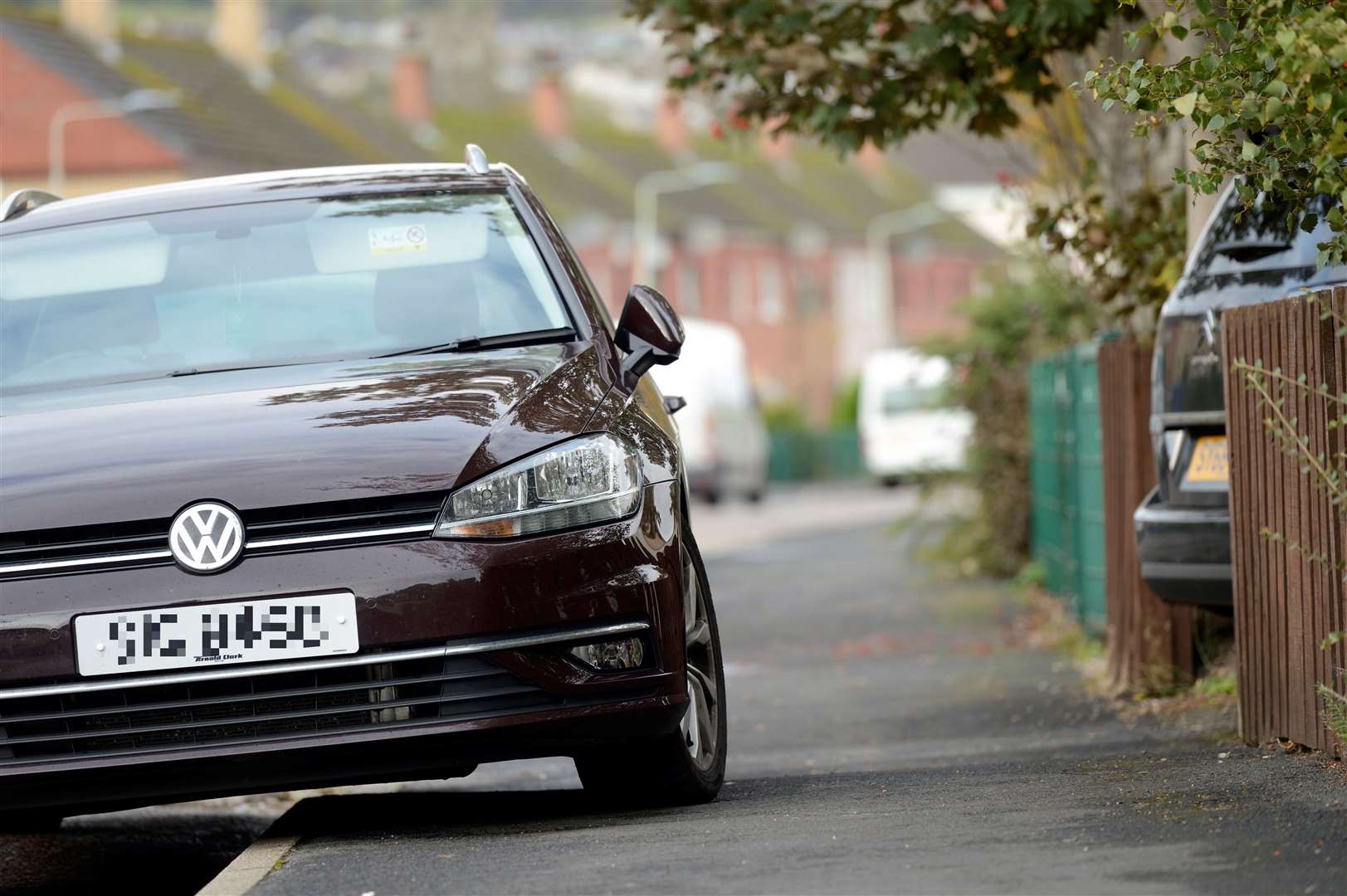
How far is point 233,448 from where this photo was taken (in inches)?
206

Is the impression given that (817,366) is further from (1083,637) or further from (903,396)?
(1083,637)

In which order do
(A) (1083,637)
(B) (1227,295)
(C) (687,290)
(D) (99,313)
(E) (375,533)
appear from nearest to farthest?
(E) (375,533) → (D) (99,313) → (B) (1227,295) → (A) (1083,637) → (C) (687,290)

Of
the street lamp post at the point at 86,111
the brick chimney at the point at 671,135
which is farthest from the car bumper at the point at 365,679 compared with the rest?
the brick chimney at the point at 671,135

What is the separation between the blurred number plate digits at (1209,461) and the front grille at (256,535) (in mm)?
2884

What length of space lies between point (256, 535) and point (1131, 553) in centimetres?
480

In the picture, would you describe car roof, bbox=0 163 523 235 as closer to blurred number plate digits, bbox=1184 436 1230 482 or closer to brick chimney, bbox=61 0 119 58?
Result: blurred number plate digits, bbox=1184 436 1230 482

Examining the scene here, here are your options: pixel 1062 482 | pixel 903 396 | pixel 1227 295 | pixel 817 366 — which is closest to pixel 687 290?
pixel 817 366

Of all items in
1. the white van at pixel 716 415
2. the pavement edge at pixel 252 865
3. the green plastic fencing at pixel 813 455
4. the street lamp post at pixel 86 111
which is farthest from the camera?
the green plastic fencing at pixel 813 455

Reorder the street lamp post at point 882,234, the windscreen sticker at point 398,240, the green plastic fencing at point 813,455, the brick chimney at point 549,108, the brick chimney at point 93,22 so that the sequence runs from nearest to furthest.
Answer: the windscreen sticker at point 398,240, the brick chimney at point 93,22, the green plastic fencing at point 813,455, the brick chimney at point 549,108, the street lamp post at point 882,234

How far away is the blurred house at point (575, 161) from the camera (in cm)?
4947

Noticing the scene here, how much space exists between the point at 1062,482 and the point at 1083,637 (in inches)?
62.3

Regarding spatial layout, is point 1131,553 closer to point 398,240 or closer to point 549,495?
point 398,240

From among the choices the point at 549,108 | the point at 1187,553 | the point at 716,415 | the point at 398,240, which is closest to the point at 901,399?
the point at 716,415

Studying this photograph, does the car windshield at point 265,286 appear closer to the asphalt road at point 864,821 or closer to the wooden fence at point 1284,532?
the asphalt road at point 864,821
